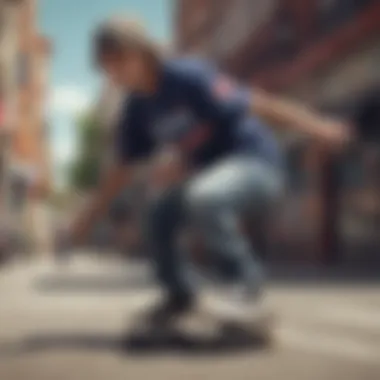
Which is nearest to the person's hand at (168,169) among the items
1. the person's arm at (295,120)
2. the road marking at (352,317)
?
the person's arm at (295,120)

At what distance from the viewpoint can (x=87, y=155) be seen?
4.27 feet

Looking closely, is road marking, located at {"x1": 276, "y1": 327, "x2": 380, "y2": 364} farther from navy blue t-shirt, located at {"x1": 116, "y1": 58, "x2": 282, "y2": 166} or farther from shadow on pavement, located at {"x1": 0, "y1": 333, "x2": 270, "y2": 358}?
navy blue t-shirt, located at {"x1": 116, "y1": 58, "x2": 282, "y2": 166}

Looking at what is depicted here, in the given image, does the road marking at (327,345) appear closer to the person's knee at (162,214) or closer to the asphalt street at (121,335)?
the asphalt street at (121,335)

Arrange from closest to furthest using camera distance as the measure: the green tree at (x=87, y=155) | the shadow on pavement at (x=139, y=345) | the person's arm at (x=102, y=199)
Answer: the green tree at (x=87, y=155) → the person's arm at (x=102, y=199) → the shadow on pavement at (x=139, y=345)

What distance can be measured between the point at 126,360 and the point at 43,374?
145mm

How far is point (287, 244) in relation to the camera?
204 centimetres

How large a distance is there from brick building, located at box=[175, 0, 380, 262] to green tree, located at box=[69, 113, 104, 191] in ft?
0.71

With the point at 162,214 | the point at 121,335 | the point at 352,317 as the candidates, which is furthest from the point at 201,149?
the point at 352,317

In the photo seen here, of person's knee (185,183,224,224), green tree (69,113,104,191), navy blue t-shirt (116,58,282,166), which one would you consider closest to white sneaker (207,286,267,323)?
person's knee (185,183,224,224)

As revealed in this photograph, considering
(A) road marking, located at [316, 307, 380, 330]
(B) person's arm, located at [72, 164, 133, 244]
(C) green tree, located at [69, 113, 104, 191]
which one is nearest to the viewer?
(C) green tree, located at [69, 113, 104, 191]

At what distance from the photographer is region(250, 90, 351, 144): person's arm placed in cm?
149

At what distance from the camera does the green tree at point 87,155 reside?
4.18 ft

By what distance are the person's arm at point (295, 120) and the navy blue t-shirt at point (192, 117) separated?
2cm

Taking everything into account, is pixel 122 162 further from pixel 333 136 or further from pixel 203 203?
pixel 333 136
